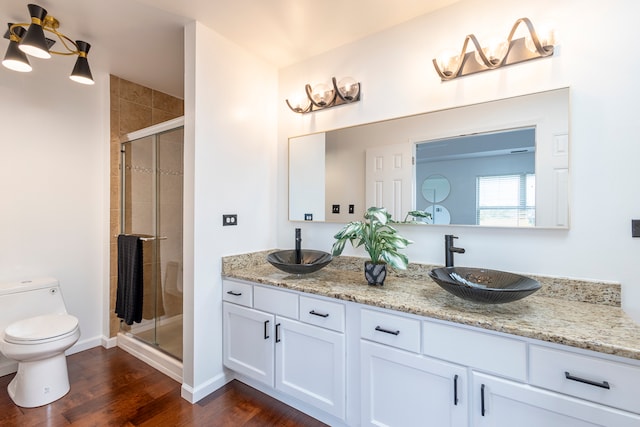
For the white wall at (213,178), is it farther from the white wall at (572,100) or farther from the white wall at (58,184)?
the white wall at (58,184)

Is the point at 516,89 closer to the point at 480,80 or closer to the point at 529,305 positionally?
the point at 480,80

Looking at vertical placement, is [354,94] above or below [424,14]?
below

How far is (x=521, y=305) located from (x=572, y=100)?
1.05 metres

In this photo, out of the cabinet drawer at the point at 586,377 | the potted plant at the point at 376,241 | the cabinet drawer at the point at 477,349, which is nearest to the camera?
the cabinet drawer at the point at 586,377

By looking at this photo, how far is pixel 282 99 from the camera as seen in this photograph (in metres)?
2.48

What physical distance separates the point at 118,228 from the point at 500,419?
3.13m

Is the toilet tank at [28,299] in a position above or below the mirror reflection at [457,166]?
below

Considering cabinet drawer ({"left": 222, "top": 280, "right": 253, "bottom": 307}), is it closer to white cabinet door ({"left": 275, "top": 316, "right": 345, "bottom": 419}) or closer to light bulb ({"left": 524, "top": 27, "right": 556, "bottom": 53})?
white cabinet door ({"left": 275, "top": 316, "right": 345, "bottom": 419})

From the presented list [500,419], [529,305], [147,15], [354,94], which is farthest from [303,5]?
[500,419]

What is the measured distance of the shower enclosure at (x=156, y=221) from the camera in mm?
2422

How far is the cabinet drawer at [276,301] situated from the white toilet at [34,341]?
1.29m

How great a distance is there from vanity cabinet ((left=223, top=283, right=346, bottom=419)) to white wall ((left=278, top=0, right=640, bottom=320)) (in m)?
0.76

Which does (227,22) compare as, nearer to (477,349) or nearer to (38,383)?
(477,349)

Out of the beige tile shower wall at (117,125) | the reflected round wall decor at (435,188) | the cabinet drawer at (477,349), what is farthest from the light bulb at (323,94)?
the beige tile shower wall at (117,125)
